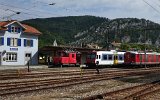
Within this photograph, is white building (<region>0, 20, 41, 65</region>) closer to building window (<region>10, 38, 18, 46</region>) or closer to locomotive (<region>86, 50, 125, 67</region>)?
building window (<region>10, 38, 18, 46</region>)

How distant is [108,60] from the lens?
2256 inches

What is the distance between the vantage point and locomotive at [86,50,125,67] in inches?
2154

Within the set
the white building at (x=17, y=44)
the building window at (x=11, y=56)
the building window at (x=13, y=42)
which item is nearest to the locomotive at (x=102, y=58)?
the white building at (x=17, y=44)

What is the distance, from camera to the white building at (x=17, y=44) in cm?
6662

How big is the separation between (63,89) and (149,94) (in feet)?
16.9

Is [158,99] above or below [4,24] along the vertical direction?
below

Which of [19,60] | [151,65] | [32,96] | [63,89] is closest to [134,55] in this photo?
[151,65]

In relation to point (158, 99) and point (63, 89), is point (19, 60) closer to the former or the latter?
point (63, 89)

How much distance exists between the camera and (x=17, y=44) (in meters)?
69.5

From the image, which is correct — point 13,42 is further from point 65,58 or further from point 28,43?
point 65,58

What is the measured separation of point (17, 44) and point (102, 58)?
818 inches

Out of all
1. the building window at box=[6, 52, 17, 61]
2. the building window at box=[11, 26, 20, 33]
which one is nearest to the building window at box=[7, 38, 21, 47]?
the building window at box=[11, 26, 20, 33]

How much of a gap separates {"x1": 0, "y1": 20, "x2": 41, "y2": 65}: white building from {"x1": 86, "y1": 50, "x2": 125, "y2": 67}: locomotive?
58.0ft

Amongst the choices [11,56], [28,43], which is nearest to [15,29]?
[28,43]
